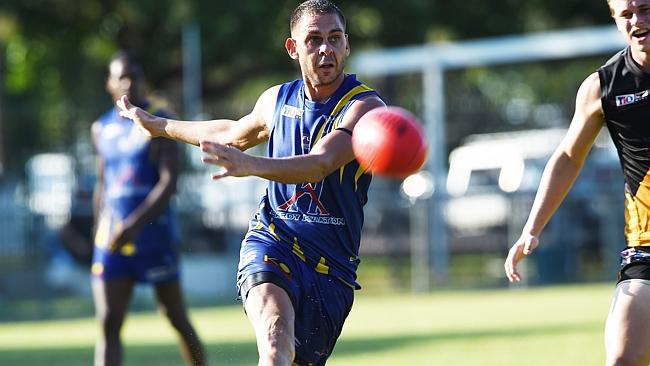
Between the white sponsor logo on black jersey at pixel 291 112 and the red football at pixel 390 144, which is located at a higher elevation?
the white sponsor logo on black jersey at pixel 291 112

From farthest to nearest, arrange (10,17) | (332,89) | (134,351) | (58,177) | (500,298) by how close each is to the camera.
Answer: (10,17)
(58,177)
(500,298)
(134,351)
(332,89)

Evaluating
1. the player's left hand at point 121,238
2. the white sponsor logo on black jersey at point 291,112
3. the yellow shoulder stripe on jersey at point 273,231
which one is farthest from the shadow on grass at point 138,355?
the white sponsor logo on black jersey at point 291,112

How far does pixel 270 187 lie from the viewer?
7.53 m

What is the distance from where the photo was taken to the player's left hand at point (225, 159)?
6160 mm

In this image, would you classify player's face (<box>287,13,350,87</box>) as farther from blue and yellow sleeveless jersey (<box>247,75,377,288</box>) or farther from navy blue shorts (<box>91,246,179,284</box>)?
navy blue shorts (<box>91,246,179,284</box>)

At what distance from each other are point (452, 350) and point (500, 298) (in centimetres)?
813

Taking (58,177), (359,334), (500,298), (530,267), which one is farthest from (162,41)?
(359,334)

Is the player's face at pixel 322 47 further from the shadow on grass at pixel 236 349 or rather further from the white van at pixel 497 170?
the white van at pixel 497 170

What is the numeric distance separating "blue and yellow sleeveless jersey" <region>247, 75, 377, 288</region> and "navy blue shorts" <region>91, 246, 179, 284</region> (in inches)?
143

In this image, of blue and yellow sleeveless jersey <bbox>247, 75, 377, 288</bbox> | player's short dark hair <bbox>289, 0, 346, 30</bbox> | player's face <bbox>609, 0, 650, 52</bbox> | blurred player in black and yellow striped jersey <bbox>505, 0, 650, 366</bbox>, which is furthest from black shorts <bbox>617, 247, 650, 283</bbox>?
player's short dark hair <bbox>289, 0, 346, 30</bbox>

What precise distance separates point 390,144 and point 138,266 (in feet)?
16.4

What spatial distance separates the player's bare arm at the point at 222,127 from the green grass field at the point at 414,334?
4691 millimetres

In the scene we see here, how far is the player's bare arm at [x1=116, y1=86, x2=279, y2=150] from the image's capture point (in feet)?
25.4

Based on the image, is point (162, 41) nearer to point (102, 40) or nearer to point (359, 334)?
point (102, 40)
